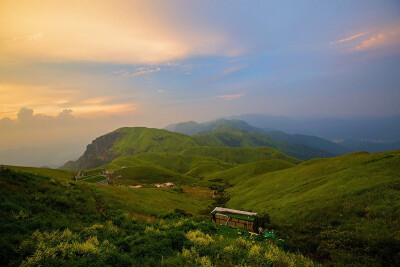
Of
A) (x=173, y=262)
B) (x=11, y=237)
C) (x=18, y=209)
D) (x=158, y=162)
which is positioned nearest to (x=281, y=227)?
(x=173, y=262)

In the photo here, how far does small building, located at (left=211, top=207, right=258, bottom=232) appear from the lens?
2590 cm

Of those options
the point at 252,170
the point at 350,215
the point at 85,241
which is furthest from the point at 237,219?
the point at 252,170

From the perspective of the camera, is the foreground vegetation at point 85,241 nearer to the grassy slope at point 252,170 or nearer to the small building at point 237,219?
the small building at point 237,219

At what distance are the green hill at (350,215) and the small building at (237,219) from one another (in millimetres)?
4005

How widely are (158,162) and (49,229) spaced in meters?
189

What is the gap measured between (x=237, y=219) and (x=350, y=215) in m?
14.8

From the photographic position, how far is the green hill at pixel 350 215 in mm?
16406

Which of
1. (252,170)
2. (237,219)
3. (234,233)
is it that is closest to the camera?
(234,233)

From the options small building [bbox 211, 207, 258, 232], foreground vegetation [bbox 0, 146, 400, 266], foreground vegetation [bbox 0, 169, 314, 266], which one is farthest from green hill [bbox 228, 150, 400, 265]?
foreground vegetation [bbox 0, 169, 314, 266]

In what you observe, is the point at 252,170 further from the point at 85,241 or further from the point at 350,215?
the point at 85,241

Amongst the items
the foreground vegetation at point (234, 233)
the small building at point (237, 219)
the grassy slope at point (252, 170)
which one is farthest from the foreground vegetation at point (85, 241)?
the grassy slope at point (252, 170)

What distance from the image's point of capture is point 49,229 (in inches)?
548

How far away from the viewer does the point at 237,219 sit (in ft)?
88.5

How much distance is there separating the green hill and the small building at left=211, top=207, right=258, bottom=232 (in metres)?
4.00
